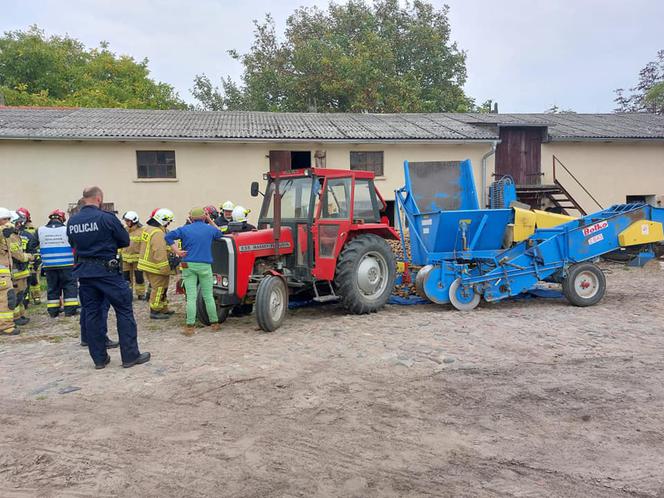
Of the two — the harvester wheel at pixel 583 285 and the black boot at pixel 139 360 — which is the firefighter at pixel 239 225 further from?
the harvester wheel at pixel 583 285

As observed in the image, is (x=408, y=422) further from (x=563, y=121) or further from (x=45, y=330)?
(x=563, y=121)

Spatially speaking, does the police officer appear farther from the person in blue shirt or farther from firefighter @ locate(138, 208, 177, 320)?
firefighter @ locate(138, 208, 177, 320)

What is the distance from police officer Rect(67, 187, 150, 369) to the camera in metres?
4.88

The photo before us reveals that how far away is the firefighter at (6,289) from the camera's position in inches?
261

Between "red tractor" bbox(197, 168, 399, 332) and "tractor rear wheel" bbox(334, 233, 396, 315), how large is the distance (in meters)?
0.01

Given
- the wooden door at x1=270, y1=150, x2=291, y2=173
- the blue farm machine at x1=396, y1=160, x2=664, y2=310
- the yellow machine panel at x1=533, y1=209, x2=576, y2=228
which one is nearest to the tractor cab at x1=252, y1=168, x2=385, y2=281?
the blue farm machine at x1=396, y1=160, x2=664, y2=310

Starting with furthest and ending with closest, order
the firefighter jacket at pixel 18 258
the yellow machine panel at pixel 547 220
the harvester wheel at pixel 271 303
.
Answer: the yellow machine panel at pixel 547 220
the firefighter jacket at pixel 18 258
the harvester wheel at pixel 271 303

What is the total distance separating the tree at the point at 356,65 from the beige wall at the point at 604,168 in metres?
10.2

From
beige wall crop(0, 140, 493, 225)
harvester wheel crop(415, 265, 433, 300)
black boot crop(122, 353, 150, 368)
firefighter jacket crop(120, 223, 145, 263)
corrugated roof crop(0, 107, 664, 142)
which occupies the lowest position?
black boot crop(122, 353, 150, 368)

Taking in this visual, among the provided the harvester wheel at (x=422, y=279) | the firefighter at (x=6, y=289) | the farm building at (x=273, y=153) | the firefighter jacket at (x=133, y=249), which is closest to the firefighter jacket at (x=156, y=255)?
the firefighter jacket at (x=133, y=249)

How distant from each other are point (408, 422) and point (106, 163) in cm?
1245

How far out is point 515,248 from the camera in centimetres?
757

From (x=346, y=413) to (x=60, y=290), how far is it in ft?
19.2

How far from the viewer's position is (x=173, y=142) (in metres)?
13.9
